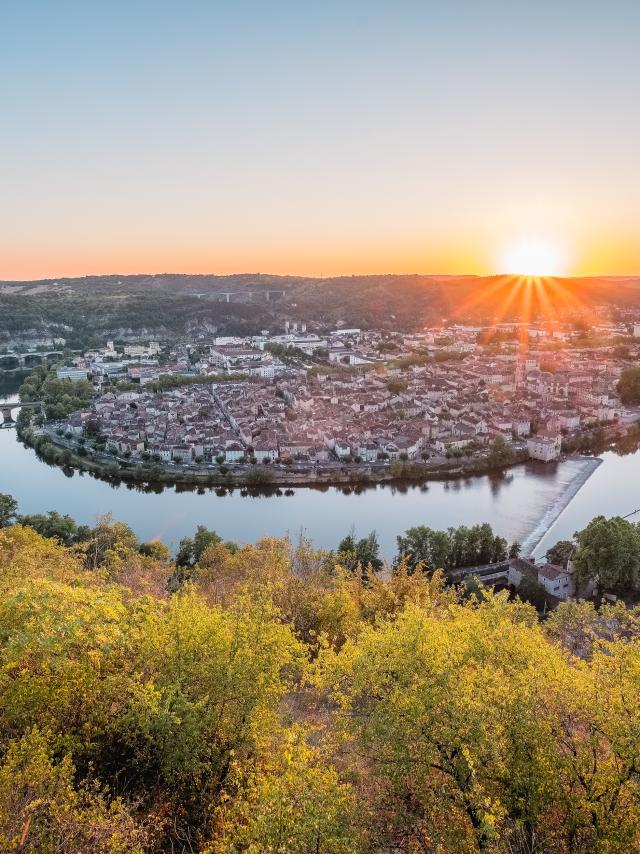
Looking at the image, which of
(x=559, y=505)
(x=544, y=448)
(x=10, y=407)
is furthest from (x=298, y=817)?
(x=10, y=407)

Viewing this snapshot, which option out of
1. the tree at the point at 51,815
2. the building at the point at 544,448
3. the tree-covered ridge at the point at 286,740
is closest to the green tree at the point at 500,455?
the building at the point at 544,448

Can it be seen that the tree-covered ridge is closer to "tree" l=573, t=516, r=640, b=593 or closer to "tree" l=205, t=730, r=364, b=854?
"tree" l=205, t=730, r=364, b=854

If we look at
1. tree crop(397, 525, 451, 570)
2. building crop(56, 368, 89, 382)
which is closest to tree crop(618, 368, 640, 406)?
tree crop(397, 525, 451, 570)

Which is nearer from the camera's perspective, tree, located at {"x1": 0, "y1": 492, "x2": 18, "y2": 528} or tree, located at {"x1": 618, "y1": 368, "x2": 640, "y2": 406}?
tree, located at {"x1": 0, "y1": 492, "x2": 18, "y2": 528}

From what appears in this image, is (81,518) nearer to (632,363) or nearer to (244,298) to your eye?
(632,363)

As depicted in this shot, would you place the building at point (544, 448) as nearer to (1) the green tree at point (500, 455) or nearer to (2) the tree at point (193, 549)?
(1) the green tree at point (500, 455)

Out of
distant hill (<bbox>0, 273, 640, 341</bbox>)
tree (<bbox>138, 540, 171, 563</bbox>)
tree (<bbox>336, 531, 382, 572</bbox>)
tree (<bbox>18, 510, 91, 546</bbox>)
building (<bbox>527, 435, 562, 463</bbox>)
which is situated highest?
distant hill (<bbox>0, 273, 640, 341</bbox>)

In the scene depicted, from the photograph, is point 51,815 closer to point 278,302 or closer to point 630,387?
point 630,387
